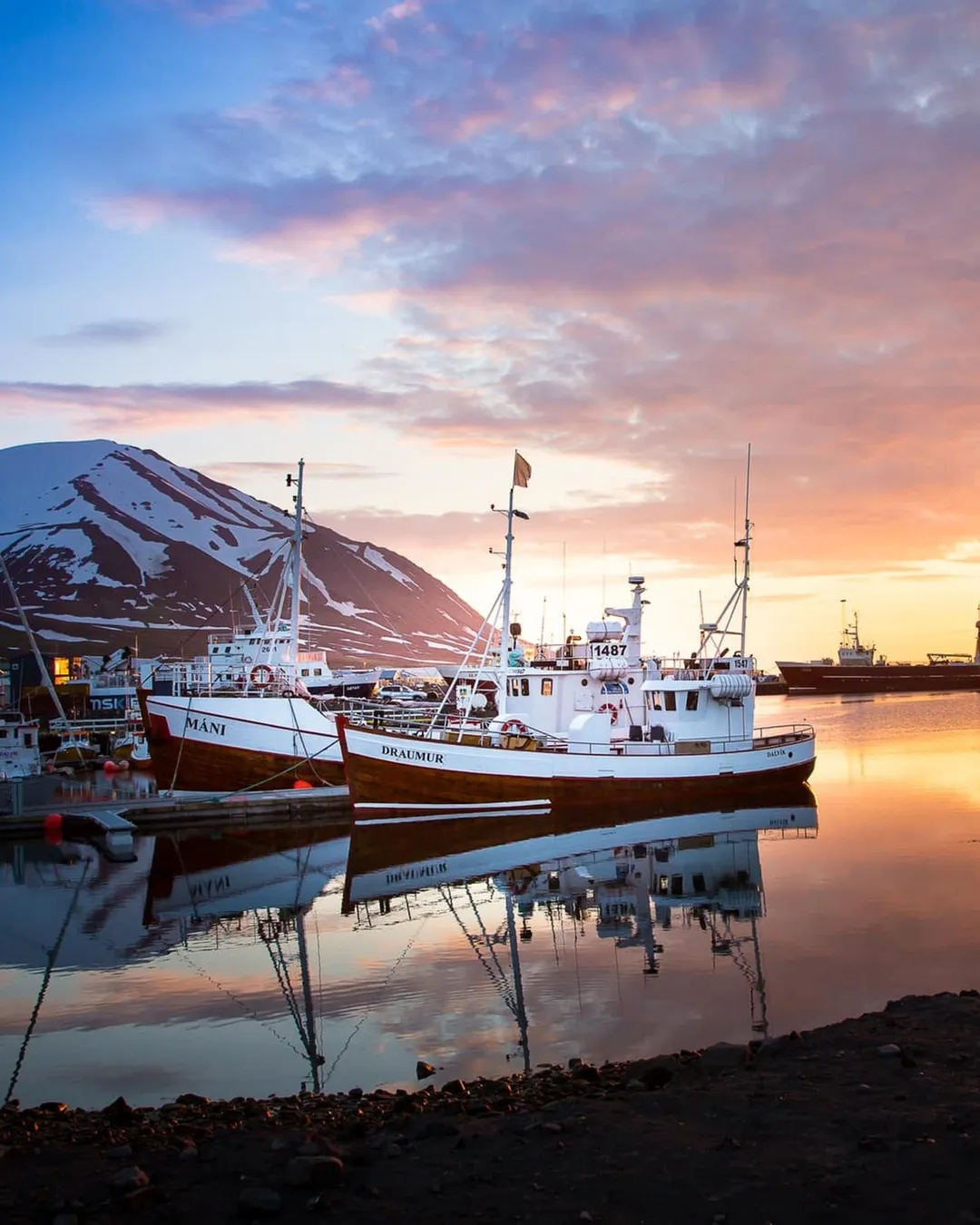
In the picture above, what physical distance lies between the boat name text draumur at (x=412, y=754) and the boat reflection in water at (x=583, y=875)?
6.74 ft

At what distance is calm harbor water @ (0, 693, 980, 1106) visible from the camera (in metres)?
14.3

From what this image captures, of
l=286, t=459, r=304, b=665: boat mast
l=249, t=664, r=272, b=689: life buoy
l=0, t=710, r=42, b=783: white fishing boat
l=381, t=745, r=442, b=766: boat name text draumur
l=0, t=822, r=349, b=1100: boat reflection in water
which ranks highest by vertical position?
l=286, t=459, r=304, b=665: boat mast

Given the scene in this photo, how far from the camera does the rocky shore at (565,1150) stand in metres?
7.97

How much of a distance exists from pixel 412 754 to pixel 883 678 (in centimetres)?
14919

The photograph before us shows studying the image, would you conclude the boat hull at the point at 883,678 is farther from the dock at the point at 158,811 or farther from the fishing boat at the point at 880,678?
the dock at the point at 158,811

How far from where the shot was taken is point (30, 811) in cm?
3422

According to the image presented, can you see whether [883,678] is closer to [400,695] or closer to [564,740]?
[400,695]

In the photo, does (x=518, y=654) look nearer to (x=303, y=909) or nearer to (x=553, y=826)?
(x=553, y=826)

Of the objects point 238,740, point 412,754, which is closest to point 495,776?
point 412,754

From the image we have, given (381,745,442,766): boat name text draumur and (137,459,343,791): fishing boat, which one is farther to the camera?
(137,459,343,791): fishing boat

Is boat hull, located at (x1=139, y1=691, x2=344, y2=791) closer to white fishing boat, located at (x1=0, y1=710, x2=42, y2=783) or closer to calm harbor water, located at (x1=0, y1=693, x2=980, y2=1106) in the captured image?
calm harbor water, located at (x1=0, y1=693, x2=980, y2=1106)

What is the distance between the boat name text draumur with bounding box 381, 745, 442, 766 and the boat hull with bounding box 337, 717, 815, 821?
3 centimetres

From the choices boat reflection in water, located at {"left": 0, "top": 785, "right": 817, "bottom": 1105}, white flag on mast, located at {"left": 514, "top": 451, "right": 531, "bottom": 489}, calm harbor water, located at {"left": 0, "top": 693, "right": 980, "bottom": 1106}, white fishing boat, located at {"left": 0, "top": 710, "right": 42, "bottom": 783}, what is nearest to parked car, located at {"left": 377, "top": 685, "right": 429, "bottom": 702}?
white fishing boat, located at {"left": 0, "top": 710, "right": 42, "bottom": 783}

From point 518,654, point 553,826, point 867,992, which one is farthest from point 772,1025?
point 518,654
